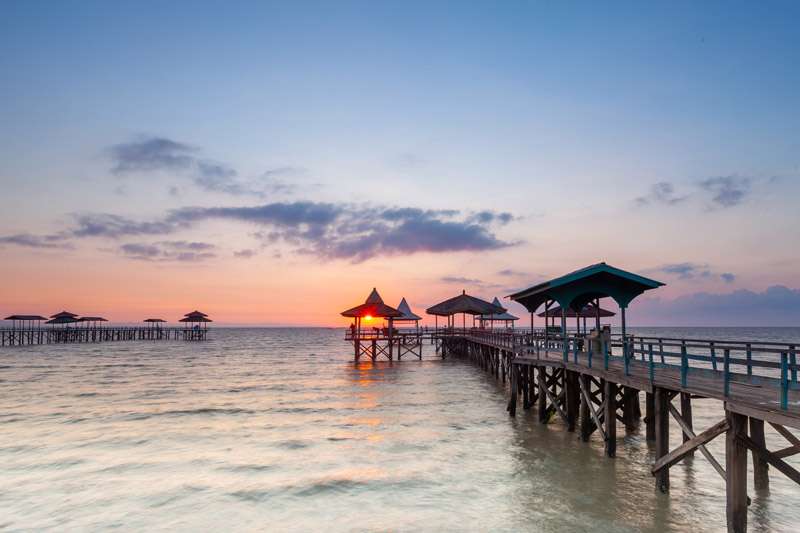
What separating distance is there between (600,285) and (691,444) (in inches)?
307

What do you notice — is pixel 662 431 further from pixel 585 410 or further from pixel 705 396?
pixel 585 410

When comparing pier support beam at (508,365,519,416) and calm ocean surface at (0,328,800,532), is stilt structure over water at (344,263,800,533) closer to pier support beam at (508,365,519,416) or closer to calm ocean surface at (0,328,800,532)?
pier support beam at (508,365,519,416)

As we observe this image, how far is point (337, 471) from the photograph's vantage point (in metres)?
12.9

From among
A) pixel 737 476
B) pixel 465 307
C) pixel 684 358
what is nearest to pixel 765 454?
pixel 737 476

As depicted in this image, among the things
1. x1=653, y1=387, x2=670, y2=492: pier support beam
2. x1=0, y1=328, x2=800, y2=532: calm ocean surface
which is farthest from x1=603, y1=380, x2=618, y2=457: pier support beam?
x1=653, y1=387, x2=670, y2=492: pier support beam

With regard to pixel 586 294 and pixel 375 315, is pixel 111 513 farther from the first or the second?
pixel 375 315

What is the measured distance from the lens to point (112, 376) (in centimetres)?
3522

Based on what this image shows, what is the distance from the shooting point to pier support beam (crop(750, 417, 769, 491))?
1026 centimetres

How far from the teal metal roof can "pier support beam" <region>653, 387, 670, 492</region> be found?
5.38 m

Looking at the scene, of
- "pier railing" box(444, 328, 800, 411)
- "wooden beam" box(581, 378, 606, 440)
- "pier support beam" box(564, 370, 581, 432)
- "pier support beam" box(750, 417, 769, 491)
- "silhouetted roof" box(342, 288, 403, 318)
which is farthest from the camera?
"silhouetted roof" box(342, 288, 403, 318)

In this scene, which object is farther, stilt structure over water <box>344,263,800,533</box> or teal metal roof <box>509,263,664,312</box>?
teal metal roof <box>509,263,664,312</box>

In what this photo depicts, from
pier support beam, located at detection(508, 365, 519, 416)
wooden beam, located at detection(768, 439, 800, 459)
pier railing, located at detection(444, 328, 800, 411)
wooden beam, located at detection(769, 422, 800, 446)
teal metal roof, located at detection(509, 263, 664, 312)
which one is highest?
teal metal roof, located at detection(509, 263, 664, 312)

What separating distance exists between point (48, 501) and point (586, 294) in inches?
607

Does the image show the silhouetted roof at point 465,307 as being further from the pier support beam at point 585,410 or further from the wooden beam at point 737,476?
the wooden beam at point 737,476
